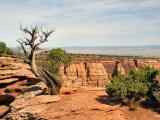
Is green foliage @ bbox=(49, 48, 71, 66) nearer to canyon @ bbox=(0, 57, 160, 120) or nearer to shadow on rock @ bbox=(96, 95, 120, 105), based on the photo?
canyon @ bbox=(0, 57, 160, 120)

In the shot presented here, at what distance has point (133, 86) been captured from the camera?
27.7 metres

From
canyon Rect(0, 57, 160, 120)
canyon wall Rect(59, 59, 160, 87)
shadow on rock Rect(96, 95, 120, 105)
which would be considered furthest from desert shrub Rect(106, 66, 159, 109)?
canyon wall Rect(59, 59, 160, 87)

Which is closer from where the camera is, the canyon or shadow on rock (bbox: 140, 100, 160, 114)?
the canyon

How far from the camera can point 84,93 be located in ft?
101

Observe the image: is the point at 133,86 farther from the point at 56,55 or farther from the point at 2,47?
the point at 56,55

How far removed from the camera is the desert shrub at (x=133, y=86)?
27.4 meters

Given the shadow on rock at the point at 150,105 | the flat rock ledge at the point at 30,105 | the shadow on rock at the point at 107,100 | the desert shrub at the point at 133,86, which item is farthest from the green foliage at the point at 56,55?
the shadow on rock at the point at 150,105

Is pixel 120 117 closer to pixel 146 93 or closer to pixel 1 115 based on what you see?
pixel 146 93

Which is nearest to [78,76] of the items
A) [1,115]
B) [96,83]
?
A: [96,83]

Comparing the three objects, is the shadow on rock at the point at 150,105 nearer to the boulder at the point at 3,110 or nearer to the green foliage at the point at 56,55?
the boulder at the point at 3,110

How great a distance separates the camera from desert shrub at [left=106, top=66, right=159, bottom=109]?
27.4 metres

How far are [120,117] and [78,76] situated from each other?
301 ft

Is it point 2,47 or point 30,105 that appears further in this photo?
point 2,47

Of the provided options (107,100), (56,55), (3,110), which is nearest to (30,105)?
(3,110)
